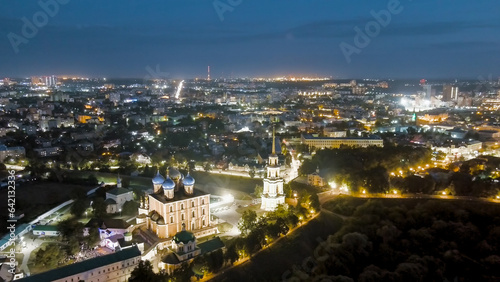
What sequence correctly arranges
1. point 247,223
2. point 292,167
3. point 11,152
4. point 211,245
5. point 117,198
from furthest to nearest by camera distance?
point 11,152 < point 292,167 < point 117,198 < point 247,223 < point 211,245

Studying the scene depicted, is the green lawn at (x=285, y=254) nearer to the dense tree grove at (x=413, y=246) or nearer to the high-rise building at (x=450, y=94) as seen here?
the dense tree grove at (x=413, y=246)

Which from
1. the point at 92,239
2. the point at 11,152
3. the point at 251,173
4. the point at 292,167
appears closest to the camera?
the point at 92,239

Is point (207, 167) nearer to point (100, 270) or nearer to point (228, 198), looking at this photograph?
point (228, 198)

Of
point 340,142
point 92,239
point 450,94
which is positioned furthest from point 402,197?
point 450,94

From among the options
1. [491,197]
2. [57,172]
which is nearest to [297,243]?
[491,197]

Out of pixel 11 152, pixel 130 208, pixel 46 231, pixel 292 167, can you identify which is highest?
pixel 11 152

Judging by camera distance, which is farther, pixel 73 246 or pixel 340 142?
pixel 340 142

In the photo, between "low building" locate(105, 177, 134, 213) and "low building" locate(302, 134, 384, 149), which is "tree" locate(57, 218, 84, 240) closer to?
"low building" locate(105, 177, 134, 213)

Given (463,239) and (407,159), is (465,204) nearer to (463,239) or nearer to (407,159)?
(463,239)

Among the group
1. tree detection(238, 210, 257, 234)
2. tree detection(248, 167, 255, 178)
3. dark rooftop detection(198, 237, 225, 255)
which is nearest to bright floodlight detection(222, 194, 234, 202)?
tree detection(238, 210, 257, 234)
